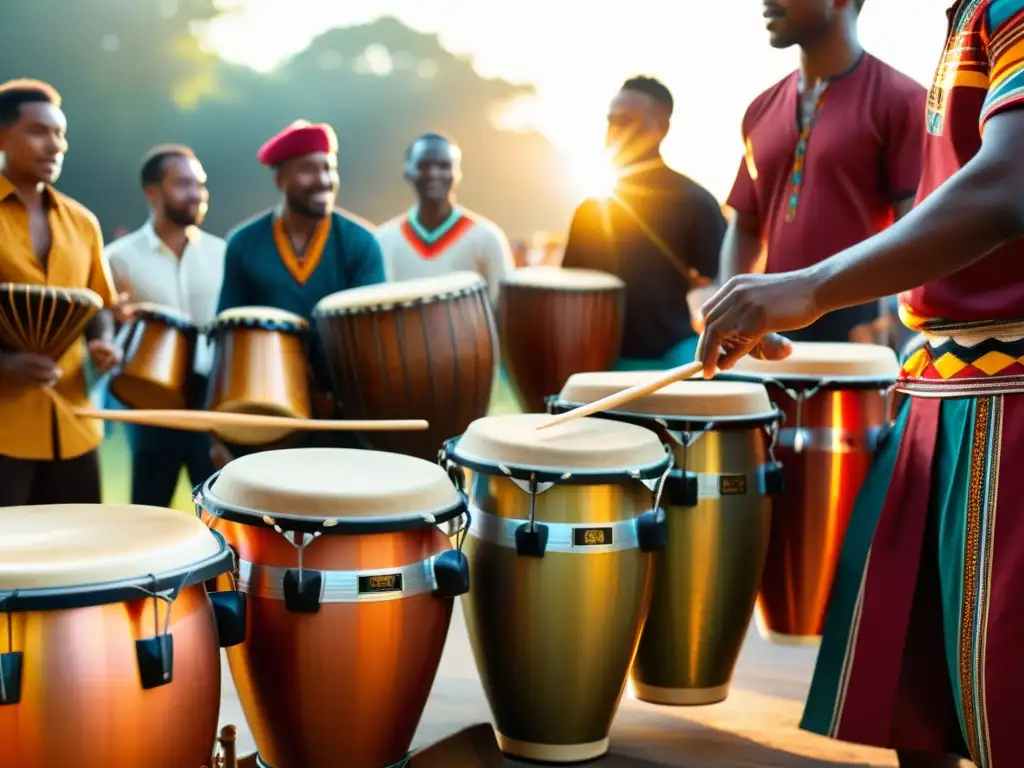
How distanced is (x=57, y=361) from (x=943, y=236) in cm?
251

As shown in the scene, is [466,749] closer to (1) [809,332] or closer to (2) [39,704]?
(2) [39,704]

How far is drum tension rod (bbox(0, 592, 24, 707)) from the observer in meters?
1.44

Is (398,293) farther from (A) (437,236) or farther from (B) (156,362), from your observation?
(A) (437,236)

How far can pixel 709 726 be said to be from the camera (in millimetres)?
2721

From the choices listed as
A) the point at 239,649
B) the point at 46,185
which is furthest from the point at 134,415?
the point at 46,185

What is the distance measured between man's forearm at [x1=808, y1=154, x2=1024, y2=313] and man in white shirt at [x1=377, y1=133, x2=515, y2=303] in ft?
9.91

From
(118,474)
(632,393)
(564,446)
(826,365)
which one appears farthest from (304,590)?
(118,474)

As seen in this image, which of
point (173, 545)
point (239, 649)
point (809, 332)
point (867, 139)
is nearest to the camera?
point (173, 545)

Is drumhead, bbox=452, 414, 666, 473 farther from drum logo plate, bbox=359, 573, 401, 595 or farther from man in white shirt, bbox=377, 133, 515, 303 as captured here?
man in white shirt, bbox=377, 133, 515, 303

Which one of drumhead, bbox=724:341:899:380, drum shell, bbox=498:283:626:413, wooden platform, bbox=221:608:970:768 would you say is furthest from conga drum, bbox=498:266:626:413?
wooden platform, bbox=221:608:970:768

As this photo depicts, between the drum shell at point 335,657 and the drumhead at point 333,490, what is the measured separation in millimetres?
48

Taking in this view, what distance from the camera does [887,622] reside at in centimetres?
181

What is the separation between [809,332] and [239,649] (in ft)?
6.32

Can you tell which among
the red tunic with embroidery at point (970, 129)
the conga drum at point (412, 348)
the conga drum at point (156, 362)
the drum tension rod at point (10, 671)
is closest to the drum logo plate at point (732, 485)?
the red tunic with embroidery at point (970, 129)
